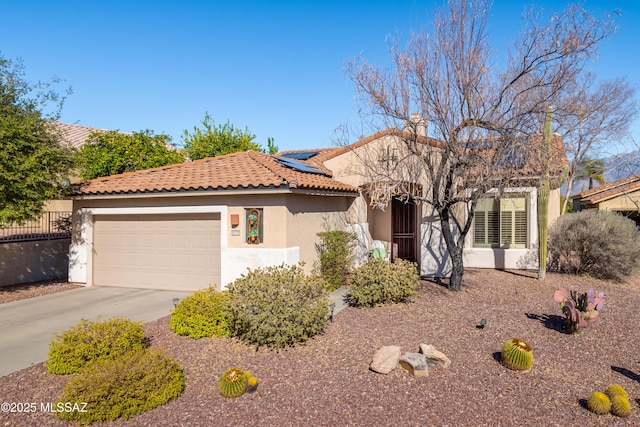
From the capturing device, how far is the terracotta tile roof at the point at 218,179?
1046cm

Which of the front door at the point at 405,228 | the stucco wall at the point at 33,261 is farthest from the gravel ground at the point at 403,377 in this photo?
the stucco wall at the point at 33,261

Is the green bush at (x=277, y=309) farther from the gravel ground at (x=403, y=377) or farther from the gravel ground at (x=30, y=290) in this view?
the gravel ground at (x=30, y=290)

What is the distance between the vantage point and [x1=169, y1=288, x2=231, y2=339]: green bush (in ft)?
23.8

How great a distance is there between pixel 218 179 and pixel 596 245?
460 inches

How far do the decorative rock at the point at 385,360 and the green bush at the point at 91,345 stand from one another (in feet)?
11.9

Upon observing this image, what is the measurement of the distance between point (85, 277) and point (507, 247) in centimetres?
1386

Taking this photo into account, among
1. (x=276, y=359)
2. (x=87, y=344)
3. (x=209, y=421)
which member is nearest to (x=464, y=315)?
(x=276, y=359)

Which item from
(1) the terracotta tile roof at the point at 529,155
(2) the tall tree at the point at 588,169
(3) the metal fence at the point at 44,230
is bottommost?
(3) the metal fence at the point at 44,230

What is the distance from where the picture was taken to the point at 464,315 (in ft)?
28.5

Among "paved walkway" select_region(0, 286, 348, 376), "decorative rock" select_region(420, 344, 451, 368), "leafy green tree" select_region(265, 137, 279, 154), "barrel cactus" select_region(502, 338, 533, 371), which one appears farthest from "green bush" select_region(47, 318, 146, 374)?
"leafy green tree" select_region(265, 137, 279, 154)

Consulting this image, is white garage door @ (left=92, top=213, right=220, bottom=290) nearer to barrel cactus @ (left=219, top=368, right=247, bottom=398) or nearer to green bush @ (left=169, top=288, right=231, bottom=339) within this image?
green bush @ (left=169, top=288, right=231, bottom=339)

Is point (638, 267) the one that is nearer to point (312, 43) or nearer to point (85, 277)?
point (312, 43)

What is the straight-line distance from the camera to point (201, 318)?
24.0 feet

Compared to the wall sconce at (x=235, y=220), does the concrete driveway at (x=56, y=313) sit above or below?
below
